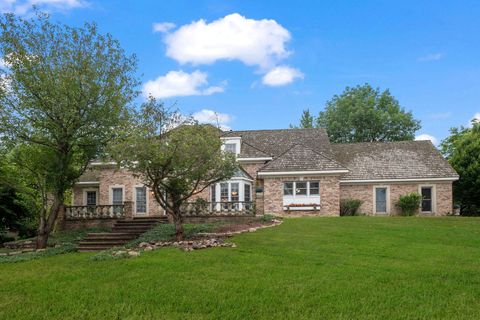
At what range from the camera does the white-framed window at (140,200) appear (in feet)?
89.0

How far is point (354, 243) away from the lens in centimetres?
1313

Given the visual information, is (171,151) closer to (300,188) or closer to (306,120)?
(300,188)

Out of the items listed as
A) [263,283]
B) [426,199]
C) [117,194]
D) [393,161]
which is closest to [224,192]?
[117,194]

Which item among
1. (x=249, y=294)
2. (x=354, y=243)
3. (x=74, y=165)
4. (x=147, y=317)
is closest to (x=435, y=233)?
(x=354, y=243)

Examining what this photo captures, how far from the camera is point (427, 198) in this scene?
2717cm

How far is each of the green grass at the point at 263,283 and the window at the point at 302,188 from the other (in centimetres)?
1169

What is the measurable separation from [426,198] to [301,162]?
874 centimetres

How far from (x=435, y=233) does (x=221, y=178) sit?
822cm

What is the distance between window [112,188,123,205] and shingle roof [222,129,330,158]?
25.7 ft

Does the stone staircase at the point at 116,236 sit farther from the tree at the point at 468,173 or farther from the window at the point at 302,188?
the tree at the point at 468,173

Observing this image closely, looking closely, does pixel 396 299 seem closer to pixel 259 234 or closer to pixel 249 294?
pixel 249 294

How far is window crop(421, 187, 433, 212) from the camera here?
27.1m

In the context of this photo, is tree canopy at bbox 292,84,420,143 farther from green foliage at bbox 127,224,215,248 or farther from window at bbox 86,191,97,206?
green foliage at bbox 127,224,215,248

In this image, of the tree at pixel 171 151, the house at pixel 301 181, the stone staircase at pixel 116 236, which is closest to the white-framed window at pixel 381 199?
the house at pixel 301 181
